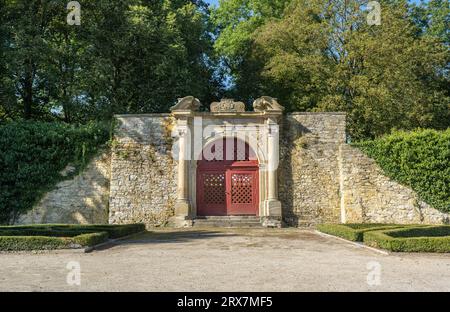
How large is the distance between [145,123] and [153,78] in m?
4.33

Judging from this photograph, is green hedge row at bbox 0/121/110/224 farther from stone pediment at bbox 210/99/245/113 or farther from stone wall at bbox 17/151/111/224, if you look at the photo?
stone pediment at bbox 210/99/245/113

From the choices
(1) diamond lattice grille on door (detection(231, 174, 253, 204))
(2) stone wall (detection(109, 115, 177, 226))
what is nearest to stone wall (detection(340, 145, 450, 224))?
(1) diamond lattice grille on door (detection(231, 174, 253, 204))

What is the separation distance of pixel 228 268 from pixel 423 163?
1181 centimetres

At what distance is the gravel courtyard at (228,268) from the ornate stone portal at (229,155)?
254 inches

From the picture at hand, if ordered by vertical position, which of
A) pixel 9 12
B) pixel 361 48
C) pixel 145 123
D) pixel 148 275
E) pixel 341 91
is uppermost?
pixel 9 12

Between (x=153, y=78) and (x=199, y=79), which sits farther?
(x=199, y=79)

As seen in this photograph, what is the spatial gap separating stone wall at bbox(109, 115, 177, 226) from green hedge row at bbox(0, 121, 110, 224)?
1116 millimetres

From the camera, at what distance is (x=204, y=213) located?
17797mm

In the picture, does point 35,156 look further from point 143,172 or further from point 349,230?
point 349,230

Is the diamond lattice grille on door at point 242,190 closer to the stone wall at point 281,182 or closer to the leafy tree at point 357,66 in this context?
the stone wall at point 281,182

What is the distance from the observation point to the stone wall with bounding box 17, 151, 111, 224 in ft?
57.3

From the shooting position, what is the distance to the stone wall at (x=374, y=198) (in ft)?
54.9

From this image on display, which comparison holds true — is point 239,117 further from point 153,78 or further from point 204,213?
point 153,78
